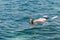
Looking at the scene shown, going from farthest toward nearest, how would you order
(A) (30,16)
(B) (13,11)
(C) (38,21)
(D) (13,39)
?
(B) (13,11), (A) (30,16), (C) (38,21), (D) (13,39)

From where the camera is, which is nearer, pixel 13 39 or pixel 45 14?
pixel 13 39

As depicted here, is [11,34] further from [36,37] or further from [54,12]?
[54,12]

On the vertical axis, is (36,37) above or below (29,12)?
below

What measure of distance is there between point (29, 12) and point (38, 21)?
2299 millimetres

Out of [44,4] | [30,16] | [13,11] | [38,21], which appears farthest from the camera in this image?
[44,4]

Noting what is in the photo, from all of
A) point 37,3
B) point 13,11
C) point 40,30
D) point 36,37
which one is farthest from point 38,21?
point 37,3

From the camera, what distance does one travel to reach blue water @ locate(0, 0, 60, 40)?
12727 millimetres

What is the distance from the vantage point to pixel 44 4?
18.2 metres

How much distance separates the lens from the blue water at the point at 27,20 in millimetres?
12727

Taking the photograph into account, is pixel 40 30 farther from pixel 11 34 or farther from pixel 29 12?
pixel 29 12

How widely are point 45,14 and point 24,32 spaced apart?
337cm

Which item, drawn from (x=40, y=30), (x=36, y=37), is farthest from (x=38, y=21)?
(x=36, y=37)

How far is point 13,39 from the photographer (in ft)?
40.2

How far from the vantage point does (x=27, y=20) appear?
15.0 m
